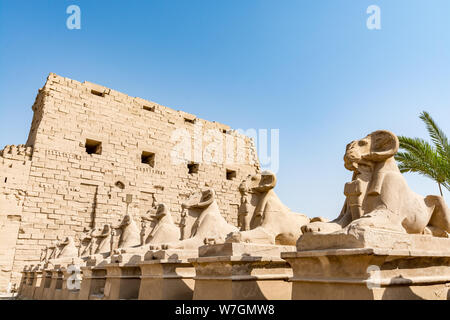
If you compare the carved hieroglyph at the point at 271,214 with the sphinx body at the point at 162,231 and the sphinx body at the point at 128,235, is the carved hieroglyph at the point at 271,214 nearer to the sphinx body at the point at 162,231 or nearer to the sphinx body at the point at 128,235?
the sphinx body at the point at 162,231

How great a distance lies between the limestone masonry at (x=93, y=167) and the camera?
11742 mm

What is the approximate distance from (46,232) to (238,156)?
948 centimetres

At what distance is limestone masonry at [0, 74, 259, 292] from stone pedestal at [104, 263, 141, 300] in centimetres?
529

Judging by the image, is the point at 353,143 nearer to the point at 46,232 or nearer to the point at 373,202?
the point at 373,202

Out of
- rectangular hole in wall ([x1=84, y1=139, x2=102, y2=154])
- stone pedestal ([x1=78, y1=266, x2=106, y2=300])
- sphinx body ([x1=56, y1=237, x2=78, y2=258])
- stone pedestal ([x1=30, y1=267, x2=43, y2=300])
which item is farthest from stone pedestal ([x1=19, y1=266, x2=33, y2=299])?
stone pedestal ([x1=78, y1=266, x2=106, y2=300])

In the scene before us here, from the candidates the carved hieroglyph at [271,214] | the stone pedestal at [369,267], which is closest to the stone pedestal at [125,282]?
the carved hieroglyph at [271,214]

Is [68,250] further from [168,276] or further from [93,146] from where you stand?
[168,276]

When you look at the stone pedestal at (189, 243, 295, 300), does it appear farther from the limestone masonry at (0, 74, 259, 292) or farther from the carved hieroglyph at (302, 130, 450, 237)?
the limestone masonry at (0, 74, 259, 292)

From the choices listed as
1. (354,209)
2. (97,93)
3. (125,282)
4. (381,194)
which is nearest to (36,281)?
(125,282)

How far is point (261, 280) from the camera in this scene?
3.58 metres

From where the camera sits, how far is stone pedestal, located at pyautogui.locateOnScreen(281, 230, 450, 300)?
8.07ft

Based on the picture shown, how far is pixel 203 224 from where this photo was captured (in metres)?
5.55
